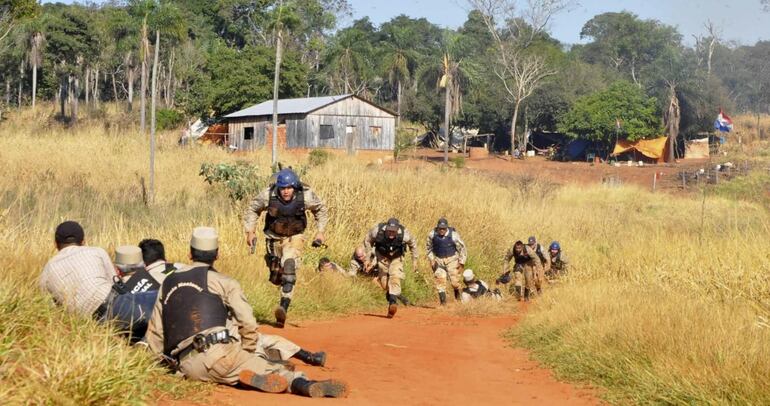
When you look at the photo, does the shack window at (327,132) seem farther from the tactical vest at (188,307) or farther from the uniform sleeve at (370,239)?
the tactical vest at (188,307)

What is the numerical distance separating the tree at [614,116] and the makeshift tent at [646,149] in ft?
1.71

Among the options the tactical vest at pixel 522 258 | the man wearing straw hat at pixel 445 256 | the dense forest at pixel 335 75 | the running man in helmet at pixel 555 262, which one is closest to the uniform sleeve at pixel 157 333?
the man wearing straw hat at pixel 445 256

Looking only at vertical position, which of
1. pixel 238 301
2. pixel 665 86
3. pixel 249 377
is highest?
pixel 665 86

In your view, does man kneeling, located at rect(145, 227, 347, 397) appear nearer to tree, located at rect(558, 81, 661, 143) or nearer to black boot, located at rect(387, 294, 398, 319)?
black boot, located at rect(387, 294, 398, 319)

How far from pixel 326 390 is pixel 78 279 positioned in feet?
8.47

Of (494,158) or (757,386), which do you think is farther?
(494,158)

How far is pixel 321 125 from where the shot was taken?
190 ft

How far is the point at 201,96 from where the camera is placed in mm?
66188

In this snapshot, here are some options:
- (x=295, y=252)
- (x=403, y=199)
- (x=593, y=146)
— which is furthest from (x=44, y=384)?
(x=593, y=146)

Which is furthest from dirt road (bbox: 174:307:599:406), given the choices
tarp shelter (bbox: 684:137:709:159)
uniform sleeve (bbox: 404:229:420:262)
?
tarp shelter (bbox: 684:137:709:159)

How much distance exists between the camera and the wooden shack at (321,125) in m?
57.4

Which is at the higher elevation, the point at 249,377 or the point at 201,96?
the point at 201,96

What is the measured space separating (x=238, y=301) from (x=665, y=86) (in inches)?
2818

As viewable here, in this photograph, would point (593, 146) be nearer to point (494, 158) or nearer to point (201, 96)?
point (494, 158)
